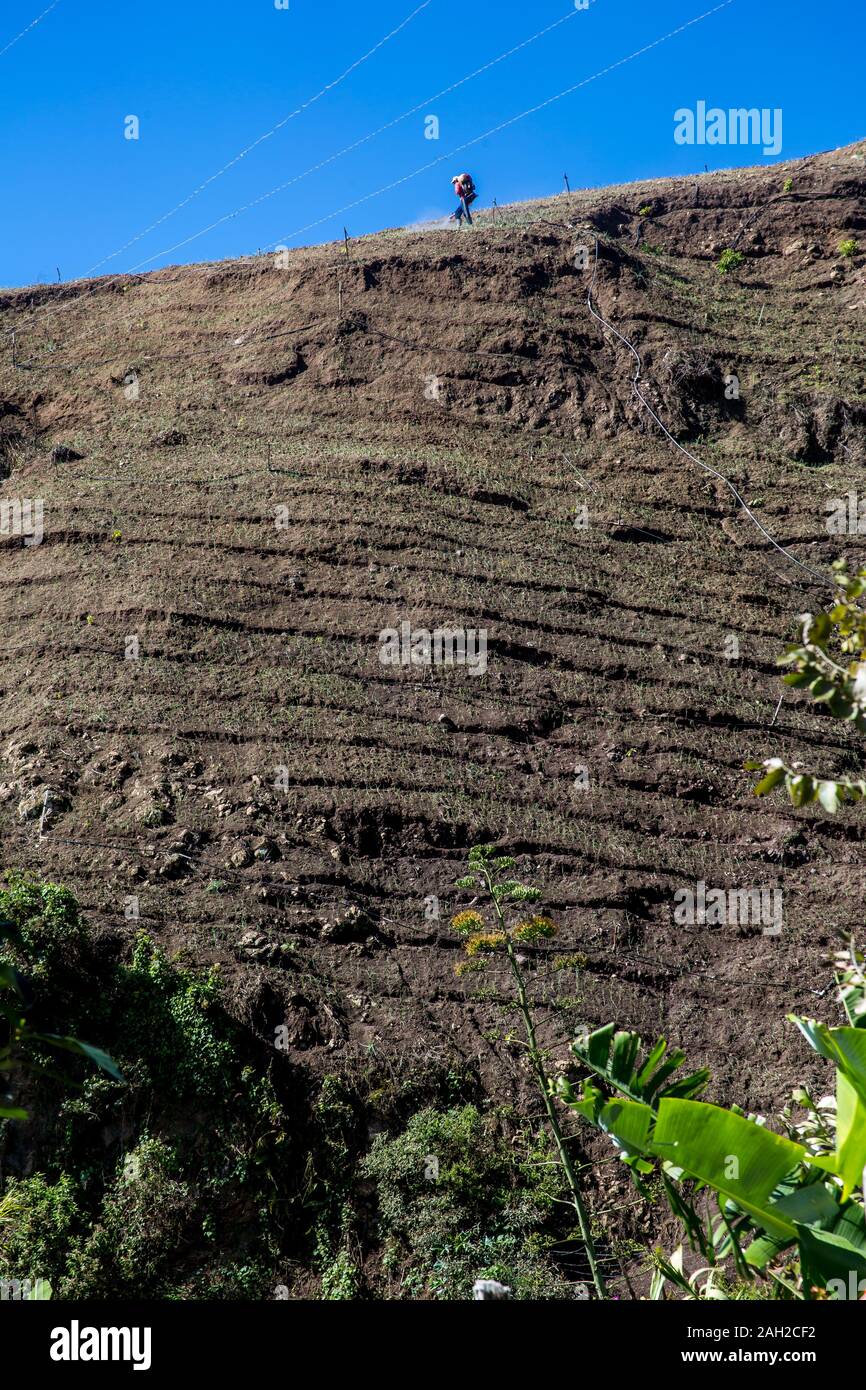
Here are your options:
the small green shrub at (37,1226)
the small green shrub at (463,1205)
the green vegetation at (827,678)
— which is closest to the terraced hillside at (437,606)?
the small green shrub at (463,1205)

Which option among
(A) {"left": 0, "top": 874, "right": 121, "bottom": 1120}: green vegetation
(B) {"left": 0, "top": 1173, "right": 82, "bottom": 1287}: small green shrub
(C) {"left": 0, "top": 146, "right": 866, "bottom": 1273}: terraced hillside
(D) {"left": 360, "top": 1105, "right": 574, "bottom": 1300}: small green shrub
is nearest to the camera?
(B) {"left": 0, "top": 1173, "right": 82, "bottom": 1287}: small green shrub

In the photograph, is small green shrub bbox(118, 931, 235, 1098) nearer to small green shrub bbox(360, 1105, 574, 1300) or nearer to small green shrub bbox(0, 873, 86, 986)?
small green shrub bbox(0, 873, 86, 986)

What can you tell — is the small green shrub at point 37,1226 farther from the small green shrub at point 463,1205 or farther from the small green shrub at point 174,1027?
the small green shrub at point 463,1205

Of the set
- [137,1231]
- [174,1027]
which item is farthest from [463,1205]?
[174,1027]

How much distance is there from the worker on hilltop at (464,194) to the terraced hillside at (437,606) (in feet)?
4.61

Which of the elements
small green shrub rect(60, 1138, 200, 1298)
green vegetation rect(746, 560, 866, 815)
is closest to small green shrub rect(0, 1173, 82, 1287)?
small green shrub rect(60, 1138, 200, 1298)

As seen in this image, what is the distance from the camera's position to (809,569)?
51.1ft

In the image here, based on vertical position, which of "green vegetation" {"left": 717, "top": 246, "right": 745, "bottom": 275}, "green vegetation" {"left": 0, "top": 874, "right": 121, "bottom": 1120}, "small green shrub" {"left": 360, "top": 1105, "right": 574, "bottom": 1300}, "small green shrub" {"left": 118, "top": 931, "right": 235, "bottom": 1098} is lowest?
"small green shrub" {"left": 360, "top": 1105, "right": 574, "bottom": 1300}

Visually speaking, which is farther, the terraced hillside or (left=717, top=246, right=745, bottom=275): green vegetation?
(left=717, top=246, right=745, bottom=275): green vegetation

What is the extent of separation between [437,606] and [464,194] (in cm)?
1418

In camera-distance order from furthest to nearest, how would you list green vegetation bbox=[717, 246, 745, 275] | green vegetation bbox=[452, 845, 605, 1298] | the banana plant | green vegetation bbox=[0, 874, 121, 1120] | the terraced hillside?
1. green vegetation bbox=[717, 246, 745, 275]
2. the terraced hillside
3. green vegetation bbox=[0, 874, 121, 1120]
4. green vegetation bbox=[452, 845, 605, 1298]
5. the banana plant

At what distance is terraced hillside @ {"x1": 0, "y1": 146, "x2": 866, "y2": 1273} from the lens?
32.1 feet

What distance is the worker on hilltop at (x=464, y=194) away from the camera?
78.3ft

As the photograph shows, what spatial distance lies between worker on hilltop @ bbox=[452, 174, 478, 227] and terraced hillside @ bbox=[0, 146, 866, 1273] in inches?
55.4
